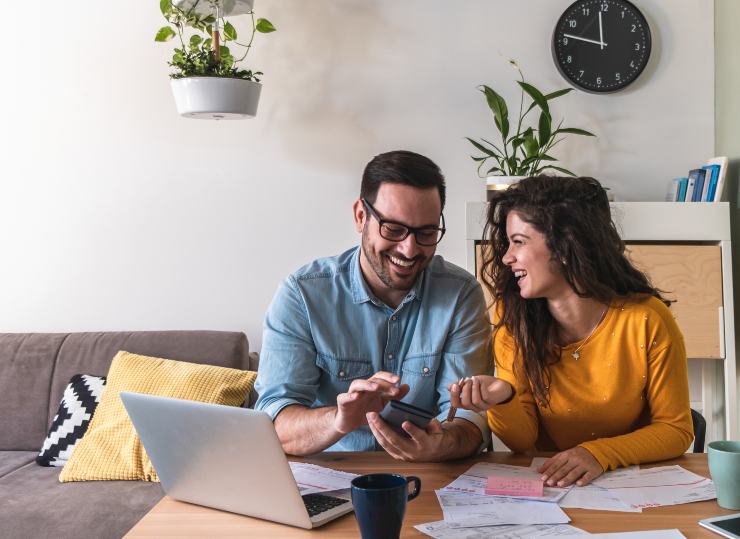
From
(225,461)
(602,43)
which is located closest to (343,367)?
(225,461)

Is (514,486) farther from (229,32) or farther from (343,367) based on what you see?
(229,32)

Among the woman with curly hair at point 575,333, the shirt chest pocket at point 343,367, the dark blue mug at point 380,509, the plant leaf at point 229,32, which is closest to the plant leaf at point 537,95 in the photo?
the plant leaf at point 229,32

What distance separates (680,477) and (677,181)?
188 cm

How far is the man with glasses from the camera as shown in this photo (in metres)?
1.84

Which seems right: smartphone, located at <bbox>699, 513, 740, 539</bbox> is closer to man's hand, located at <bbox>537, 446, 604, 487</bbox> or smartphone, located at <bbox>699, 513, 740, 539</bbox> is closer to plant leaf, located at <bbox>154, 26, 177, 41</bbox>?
man's hand, located at <bbox>537, 446, 604, 487</bbox>

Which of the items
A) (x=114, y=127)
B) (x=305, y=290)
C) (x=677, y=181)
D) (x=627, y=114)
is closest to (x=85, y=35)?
(x=114, y=127)

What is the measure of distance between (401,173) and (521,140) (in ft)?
4.24

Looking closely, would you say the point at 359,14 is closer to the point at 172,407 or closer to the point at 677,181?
the point at 677,181

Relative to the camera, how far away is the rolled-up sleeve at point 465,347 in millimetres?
1888

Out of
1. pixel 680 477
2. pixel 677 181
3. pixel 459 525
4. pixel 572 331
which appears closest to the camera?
pixel 459 525

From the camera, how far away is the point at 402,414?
1501mm

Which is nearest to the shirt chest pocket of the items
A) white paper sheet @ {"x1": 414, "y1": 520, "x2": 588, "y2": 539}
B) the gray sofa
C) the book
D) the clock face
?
white paper sheet @ {"x1": 414, "y1": 520, "x2": 588, "y2": 539}

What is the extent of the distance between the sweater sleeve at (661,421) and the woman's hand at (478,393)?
18 centimetres

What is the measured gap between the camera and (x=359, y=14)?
3225mm
